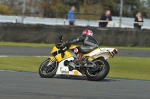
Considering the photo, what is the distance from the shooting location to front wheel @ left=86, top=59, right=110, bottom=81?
12133mm

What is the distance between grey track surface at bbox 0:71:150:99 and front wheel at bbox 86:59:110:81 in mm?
182

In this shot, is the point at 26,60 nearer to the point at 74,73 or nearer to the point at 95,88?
the point at 74,73

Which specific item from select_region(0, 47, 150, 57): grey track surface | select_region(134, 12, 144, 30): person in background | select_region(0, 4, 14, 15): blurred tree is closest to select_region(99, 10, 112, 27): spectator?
select_region(134, 12, 144, 30): person in background

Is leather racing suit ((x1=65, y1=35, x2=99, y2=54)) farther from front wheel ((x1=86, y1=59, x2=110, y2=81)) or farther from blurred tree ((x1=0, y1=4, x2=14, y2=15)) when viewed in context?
blurred tree ((x1=0, y1=4, x2=14, y2=15))

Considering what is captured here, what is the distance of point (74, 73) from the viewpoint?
1265 centimetres

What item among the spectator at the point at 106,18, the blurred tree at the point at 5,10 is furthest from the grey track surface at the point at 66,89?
the blurred tree at the point at 5,10

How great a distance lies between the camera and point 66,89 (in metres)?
10.2

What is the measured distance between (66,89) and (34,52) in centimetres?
1071

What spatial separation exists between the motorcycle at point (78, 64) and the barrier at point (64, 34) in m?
11.2

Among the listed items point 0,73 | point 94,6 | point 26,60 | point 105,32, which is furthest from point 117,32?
point 94,6

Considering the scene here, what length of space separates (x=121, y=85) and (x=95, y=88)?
102 cm

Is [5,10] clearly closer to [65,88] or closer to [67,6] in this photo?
[67,6]

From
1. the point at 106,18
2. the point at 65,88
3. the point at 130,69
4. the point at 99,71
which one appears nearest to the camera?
the point at 65,88

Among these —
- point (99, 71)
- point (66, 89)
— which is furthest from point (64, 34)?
point (66, 89)
